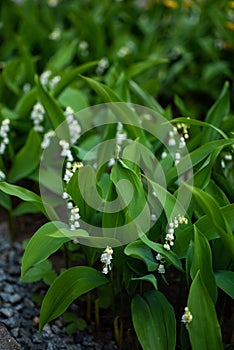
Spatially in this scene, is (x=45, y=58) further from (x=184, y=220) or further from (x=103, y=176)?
(x=184, y=220)

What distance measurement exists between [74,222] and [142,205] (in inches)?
11.8

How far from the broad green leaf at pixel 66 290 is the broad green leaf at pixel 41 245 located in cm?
11

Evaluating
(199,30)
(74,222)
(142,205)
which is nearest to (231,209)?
(142,205)

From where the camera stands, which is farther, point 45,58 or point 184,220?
point 45,58

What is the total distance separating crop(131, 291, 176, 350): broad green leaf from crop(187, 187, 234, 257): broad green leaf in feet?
1.34

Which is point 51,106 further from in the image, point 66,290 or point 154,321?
point 154,321

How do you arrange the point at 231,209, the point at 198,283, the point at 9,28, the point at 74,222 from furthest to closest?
the point at 9,28 < the point at 74,222 < the point at 231,209 < the point at 198,283

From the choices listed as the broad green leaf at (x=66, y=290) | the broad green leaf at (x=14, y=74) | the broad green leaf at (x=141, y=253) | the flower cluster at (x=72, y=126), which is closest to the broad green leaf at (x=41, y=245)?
the broad green leaf at (x=66, y=290)

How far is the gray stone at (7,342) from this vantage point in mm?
2291

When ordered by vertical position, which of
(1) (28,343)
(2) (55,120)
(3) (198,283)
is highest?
(2) (55,120)

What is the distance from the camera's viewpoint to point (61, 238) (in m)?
2.29

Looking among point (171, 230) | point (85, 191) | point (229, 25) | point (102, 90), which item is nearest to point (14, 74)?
point (102, 90)

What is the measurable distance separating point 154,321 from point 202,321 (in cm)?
25

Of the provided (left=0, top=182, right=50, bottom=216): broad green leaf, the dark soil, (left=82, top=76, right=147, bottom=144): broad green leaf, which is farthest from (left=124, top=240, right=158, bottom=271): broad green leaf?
(left=82, top=76, right=147, bottom=144): broad green leaf
